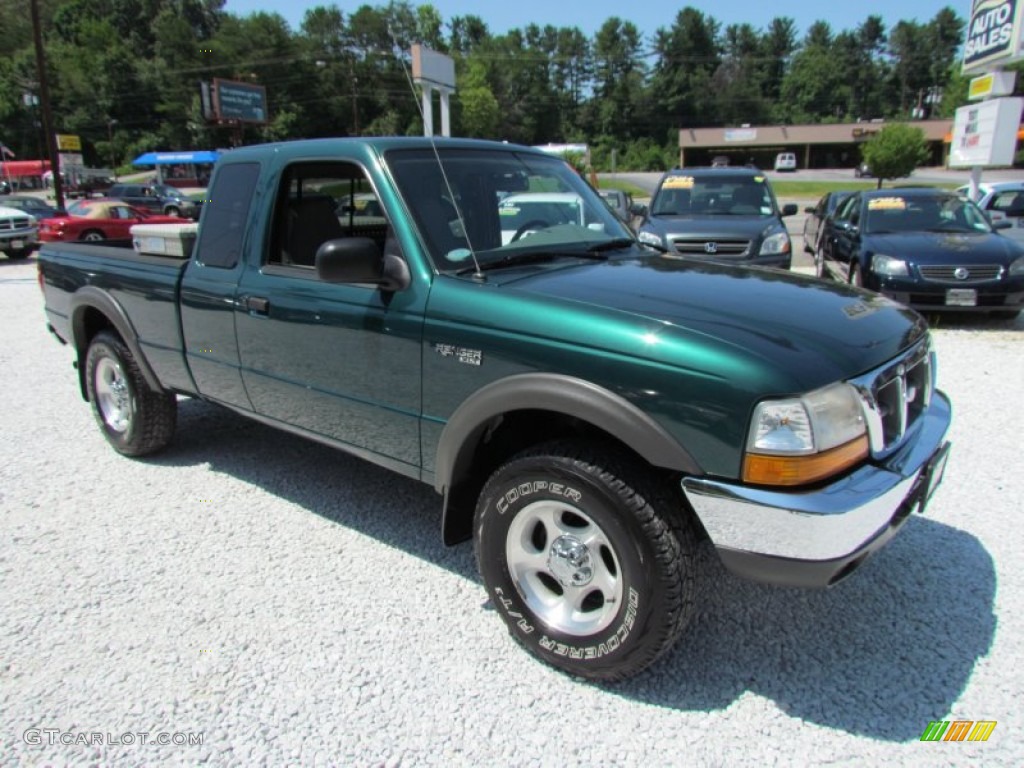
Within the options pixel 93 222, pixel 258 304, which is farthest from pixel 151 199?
pixel 258 304

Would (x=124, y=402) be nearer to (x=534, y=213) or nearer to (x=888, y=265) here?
(x=534, y=213)

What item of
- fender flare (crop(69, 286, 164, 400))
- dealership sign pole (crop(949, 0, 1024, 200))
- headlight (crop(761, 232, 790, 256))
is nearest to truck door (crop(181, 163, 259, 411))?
fender flare (crop(69, 286, 164, 400))

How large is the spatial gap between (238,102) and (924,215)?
65.5m

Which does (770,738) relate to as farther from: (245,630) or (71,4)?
(71,4)

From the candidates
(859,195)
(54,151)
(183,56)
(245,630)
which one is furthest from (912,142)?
(183,56)

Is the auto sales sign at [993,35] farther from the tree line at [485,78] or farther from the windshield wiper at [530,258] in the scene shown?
the tree line at [485,78]

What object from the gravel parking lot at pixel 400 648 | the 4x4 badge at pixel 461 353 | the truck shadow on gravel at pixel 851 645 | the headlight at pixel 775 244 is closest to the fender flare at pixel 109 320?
the gravel parking lot at pixel 400 648

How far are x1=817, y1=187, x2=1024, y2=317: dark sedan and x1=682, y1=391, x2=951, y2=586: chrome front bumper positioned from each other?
6.45 m

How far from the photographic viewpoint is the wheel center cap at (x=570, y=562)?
2465 millimetres

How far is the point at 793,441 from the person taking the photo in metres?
2.06

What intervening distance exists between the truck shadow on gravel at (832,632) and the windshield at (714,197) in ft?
22.3

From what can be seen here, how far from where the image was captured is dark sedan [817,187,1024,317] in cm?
762

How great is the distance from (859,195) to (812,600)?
852 cm

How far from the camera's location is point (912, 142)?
105 ft
